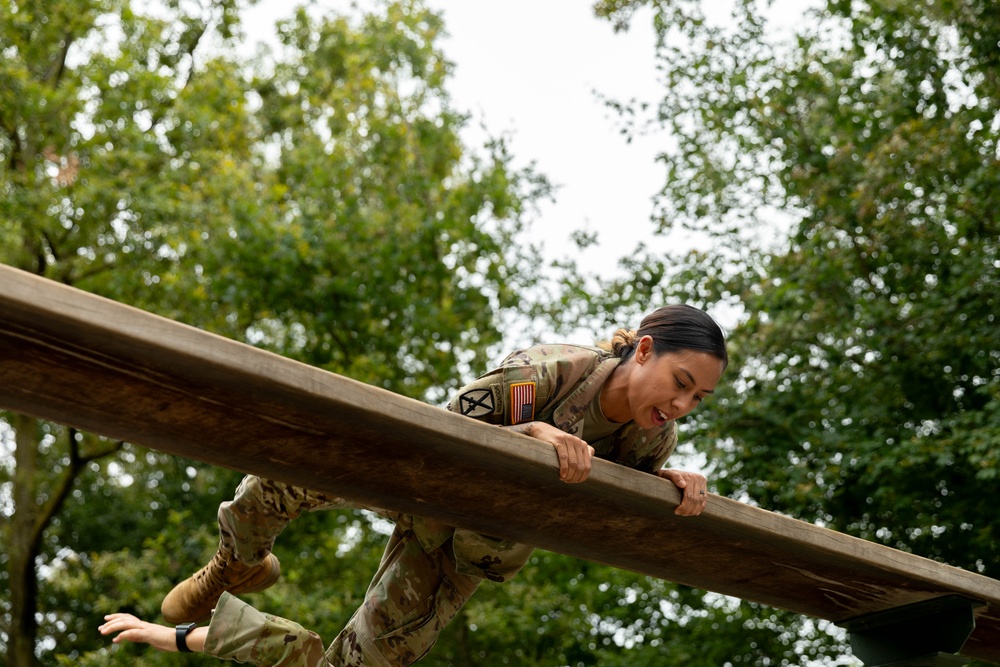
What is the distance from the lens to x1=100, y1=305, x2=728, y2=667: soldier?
2.64 meters

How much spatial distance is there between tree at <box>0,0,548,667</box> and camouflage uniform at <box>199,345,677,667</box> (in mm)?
6818

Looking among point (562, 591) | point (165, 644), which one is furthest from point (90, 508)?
point (165, 644)

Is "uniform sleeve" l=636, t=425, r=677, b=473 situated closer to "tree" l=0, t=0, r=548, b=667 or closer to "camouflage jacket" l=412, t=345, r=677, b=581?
"camouflage jacket" l=412, t=345, r=677, b=581

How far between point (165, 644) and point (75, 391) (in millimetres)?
1157

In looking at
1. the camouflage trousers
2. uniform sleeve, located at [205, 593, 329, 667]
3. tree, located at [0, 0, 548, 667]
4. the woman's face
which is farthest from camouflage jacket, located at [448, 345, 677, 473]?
tree, located at [0, 0, 548, 667]

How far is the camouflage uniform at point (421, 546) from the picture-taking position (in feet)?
8.66

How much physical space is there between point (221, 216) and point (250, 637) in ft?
27.3

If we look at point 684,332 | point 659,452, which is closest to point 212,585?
point 659,452

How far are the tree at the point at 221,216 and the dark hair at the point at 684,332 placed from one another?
23.2 feet

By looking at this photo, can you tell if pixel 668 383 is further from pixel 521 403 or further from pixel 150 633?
pixel 150 633

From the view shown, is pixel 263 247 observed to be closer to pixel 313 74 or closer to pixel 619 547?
pixel 313 74

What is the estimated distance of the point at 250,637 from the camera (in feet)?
8.67

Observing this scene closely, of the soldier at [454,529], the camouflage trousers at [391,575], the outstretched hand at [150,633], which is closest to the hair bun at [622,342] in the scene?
the soldier at [454,529]

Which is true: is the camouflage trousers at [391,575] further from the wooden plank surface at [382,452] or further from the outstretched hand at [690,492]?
the outstretched hand at [690,492]
